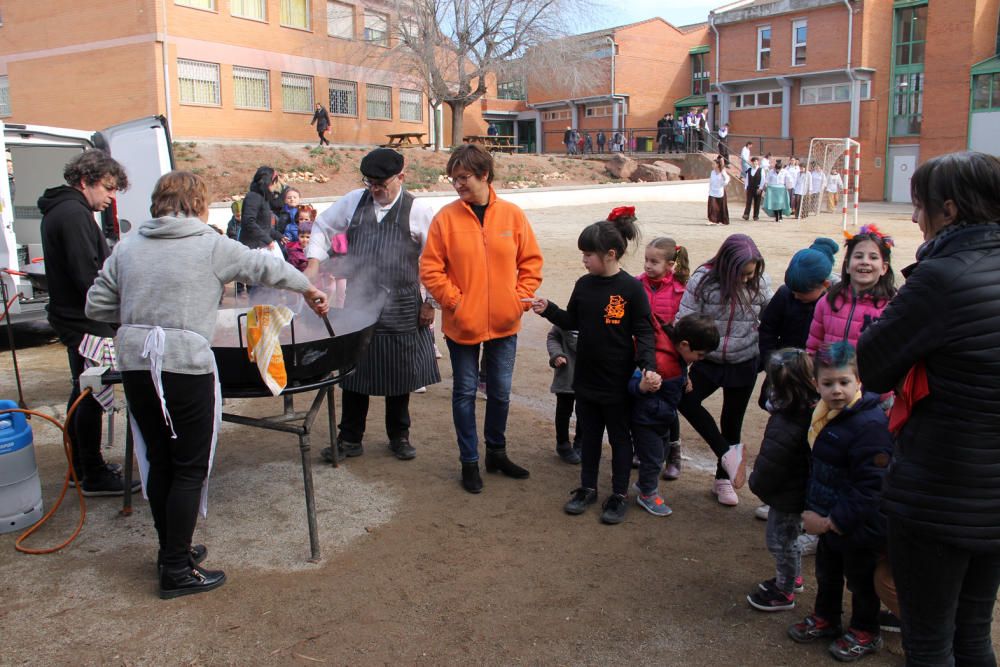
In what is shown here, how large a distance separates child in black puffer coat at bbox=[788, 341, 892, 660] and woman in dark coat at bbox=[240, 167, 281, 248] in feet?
22.4

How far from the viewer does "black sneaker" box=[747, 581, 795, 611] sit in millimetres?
3102

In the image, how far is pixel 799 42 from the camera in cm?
3859

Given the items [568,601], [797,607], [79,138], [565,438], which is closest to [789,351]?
[797,607]

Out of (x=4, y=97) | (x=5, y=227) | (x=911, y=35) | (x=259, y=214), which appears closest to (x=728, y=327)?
(x=259, y=214)

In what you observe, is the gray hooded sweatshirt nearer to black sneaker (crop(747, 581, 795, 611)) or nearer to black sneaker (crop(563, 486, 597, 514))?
black sneaker (crop(563, 486, 597, 514))

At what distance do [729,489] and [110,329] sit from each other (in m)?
3.43

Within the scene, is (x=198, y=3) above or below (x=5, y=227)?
above

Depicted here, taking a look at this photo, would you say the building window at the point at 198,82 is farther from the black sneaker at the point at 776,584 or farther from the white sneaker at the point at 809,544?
the black sneaker at the point at 776,584

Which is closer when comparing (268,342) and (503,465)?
(268,342)

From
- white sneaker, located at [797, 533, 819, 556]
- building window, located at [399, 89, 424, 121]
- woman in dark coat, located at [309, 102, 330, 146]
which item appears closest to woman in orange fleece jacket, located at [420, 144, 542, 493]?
white sneaker, located at [797, 533, 819, 556]

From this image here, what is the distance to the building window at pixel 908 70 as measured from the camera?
36.2 metres

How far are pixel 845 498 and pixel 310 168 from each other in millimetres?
24557

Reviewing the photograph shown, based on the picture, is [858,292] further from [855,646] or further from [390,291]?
[390,291]

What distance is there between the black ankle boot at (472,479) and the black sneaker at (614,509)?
28.8 inches
